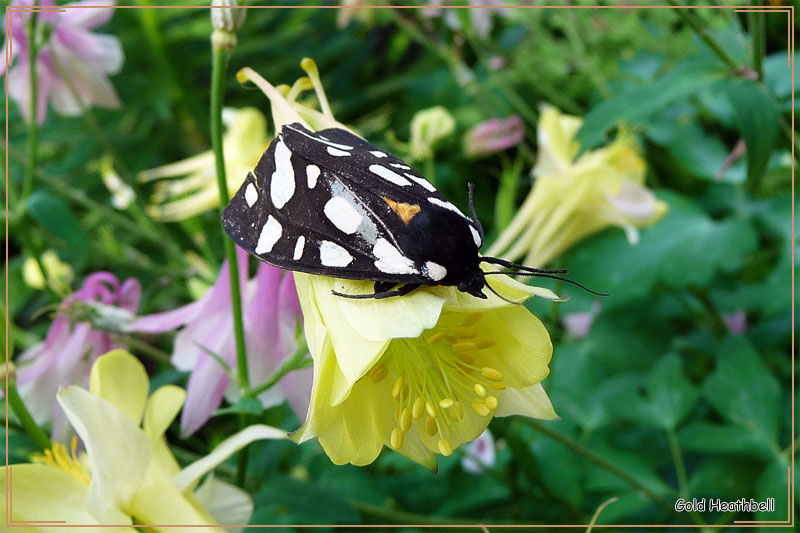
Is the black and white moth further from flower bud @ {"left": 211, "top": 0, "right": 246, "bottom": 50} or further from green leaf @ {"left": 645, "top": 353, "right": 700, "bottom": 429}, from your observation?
green leaf @ {"left": 645, "top": 353, "right": 700, "bottom": 429}

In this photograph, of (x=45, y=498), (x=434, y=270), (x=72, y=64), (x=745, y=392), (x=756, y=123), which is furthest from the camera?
(x=72, y=64)

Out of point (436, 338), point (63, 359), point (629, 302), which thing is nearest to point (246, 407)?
point (436, 338)

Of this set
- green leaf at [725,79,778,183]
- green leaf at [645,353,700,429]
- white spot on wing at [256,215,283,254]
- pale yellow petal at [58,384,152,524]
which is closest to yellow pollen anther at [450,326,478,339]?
white spot on wing at [256,215,283,254]

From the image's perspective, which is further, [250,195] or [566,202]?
[566,202]

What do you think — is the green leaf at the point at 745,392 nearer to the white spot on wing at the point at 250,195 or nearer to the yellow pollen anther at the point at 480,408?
the yellow pollen anther at the point at 480,408

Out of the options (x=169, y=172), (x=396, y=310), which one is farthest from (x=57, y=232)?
(x=396, y=310)

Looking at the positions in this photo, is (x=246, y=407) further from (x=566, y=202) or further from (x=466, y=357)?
(x=566, y=202)
